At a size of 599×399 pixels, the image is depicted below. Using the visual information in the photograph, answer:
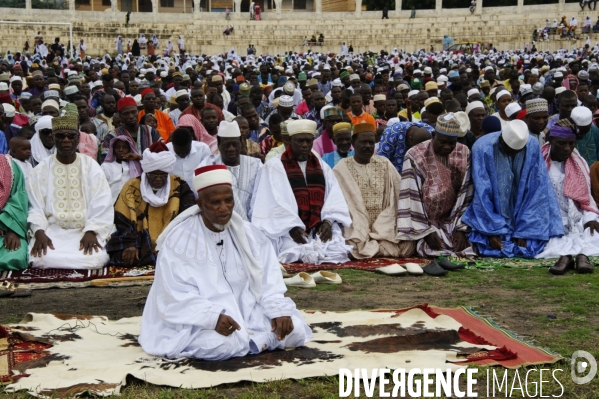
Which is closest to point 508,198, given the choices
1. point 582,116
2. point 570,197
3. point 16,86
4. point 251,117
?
point 570,197

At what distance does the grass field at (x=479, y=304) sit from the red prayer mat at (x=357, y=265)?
0.21 meters

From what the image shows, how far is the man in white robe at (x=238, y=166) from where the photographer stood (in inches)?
328

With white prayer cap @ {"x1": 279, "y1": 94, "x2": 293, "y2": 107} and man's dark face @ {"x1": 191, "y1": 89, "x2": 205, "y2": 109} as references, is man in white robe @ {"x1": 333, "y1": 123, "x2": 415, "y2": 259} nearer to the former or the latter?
white prayer cap @ {"x1": 279, "y1": 94, "x2": 293, "y2": 107}

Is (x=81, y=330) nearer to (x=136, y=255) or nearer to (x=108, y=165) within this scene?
(x=136, y=255)

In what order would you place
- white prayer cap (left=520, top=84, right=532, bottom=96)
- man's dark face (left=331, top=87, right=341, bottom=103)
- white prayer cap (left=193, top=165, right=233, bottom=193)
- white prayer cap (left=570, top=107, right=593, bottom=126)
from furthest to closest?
man's dark face (left=331, top=87, right=341, bottom=103) < white prayer cap (left=520, top=84, right=532, bottom=96) < white prayer cap (left=570, top=107, right=593, bottom=126) < white prayer cap (left=193, top=165, right=233, bottom=193)

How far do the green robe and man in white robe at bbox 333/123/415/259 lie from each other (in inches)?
118

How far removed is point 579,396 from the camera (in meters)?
4.31

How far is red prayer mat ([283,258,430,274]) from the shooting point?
762 cm

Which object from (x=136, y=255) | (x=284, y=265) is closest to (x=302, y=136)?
(x=284, y=265)

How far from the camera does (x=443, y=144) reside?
810 centimetres

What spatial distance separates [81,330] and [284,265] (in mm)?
2598

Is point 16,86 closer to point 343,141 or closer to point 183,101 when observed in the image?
point 183,101

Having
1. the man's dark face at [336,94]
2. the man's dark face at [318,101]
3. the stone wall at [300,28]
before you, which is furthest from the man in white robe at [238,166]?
the stone wall at [300,28]

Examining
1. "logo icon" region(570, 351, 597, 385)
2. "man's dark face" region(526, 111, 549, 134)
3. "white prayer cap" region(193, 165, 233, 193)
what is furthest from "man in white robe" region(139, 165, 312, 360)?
"man's dark face" region(526, 111, 549, 134)
